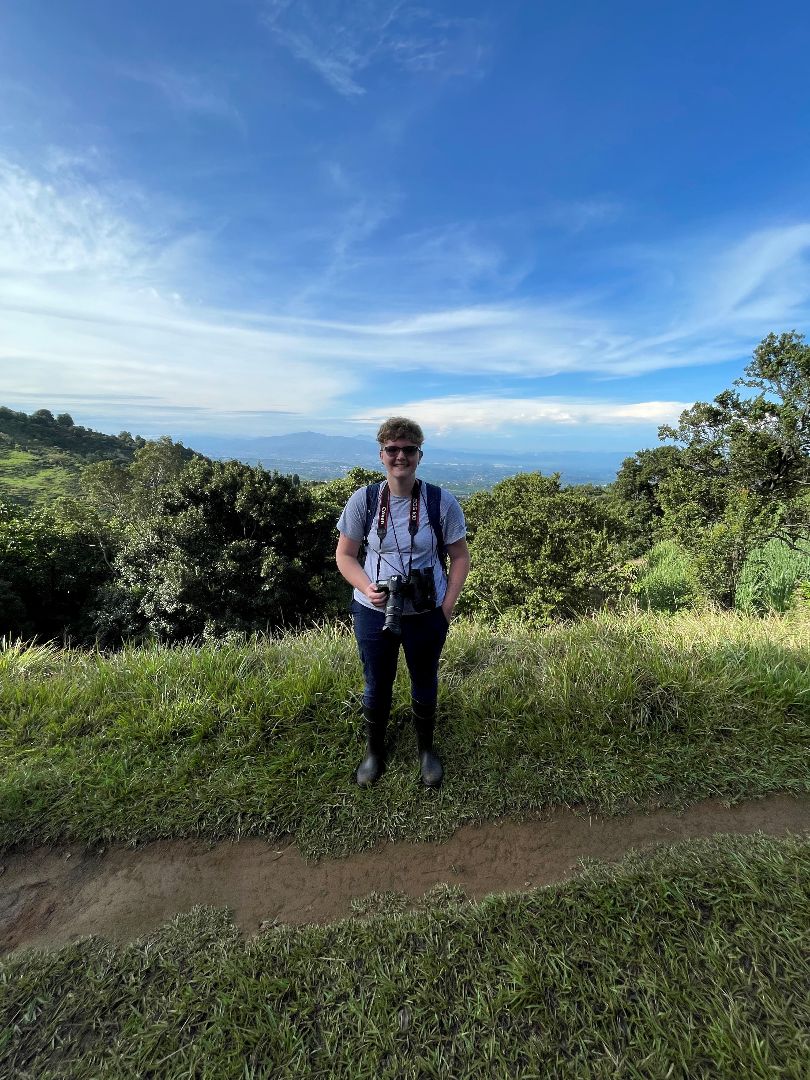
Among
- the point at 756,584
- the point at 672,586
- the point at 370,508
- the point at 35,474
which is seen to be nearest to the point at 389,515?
the point at 370,508

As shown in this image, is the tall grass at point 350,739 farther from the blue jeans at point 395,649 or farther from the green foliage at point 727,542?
the green foliage at point 727,542

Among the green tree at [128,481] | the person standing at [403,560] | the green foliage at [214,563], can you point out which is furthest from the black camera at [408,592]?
the green tree at [128,481]

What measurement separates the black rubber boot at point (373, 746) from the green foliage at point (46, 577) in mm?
15563

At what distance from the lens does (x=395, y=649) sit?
2.53 m

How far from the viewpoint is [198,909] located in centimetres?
193

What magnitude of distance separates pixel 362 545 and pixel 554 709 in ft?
5.87

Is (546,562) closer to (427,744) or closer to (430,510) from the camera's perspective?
(427,744)

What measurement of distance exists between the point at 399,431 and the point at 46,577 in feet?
60.7

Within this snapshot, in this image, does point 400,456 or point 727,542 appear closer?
point 400,456

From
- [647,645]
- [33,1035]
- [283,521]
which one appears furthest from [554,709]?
[283,521]

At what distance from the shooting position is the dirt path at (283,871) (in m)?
1.94

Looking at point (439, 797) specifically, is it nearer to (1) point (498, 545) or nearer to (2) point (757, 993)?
(2) point (757, 993)

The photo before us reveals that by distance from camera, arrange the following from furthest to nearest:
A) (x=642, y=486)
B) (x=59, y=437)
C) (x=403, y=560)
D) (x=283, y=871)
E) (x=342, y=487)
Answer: (x=59, y=437), (x=642, y=486), (x=342, y=487), (x=403, y=560), (x=283, y=871)

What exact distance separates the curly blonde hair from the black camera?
73cm
